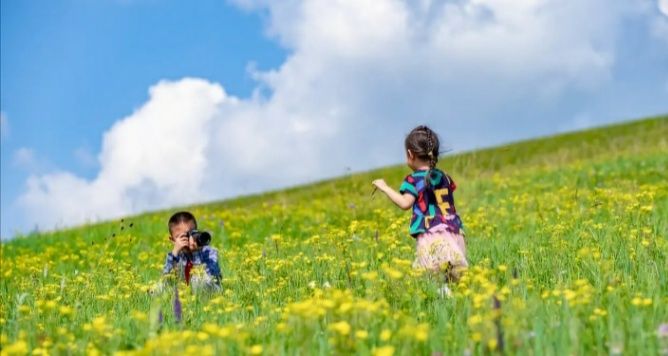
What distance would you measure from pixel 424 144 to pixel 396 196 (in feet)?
1.92

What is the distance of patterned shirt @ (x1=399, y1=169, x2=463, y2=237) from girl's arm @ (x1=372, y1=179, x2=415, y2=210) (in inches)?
3.0

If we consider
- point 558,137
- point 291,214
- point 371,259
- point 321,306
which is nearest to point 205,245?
point 371,259

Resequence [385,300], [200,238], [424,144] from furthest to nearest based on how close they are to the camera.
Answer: [200,238] → [424,144] → [385,300]

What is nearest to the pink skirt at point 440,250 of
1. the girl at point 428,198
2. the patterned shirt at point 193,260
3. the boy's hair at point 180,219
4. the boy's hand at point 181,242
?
the girl at point 428,198

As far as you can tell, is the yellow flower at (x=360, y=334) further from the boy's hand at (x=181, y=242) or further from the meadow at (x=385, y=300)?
the boy's hand at (x=181, y=242)

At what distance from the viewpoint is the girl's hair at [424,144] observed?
6.98 metres

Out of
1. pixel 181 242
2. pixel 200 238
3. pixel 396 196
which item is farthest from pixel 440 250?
pixel 181 242

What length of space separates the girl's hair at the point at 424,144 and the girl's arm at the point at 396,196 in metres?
0.21

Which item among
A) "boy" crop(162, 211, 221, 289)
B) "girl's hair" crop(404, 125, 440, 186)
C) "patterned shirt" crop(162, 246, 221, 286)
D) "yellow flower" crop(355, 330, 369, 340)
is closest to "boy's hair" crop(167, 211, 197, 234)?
"boy" crop(162, 211, 221, 289)

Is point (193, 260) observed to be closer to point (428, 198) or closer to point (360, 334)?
point (428, 198)

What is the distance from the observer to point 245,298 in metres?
6.30

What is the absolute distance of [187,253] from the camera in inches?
309

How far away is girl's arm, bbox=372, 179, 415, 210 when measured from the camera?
661cm

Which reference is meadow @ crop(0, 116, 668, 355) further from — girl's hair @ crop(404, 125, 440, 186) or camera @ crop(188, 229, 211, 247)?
girl's hair @ crop(404, 125, 440, 186)
